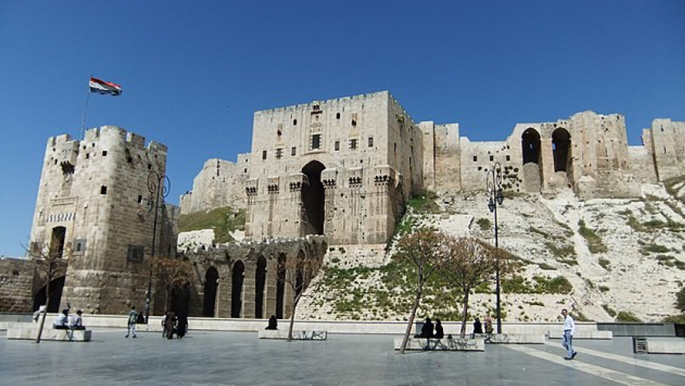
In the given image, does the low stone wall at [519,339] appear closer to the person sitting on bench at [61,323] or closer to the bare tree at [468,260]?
the bare tree at [468,260]

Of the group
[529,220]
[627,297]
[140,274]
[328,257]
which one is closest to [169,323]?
[140,274]

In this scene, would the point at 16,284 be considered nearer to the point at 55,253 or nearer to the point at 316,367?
the point at 55,253

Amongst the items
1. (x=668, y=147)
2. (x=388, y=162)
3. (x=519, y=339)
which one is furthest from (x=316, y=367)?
(x=668, y=147)

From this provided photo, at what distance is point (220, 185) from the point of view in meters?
76.9

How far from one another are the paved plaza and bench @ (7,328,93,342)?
7.95 ft

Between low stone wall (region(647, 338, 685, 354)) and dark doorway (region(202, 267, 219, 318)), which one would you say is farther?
dark doorway (region(202, 267, 219, 318))

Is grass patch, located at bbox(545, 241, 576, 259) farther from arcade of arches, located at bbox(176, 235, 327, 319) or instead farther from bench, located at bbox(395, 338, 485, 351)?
bench, located at bbox(395, 338, 485, 351)

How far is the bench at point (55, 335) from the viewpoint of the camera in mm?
19156

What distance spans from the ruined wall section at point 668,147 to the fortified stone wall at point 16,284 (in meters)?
59.3

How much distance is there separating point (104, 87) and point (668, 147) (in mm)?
56369

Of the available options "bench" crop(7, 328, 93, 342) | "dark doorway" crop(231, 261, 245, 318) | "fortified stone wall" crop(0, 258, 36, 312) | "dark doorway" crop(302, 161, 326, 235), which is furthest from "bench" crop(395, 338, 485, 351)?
"dark doorway" crop(302, 161, 326, 235)

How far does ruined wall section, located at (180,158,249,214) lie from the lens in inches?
2953

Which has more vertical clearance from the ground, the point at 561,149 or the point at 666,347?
the point at 561,149

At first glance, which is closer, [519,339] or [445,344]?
[445,344]
